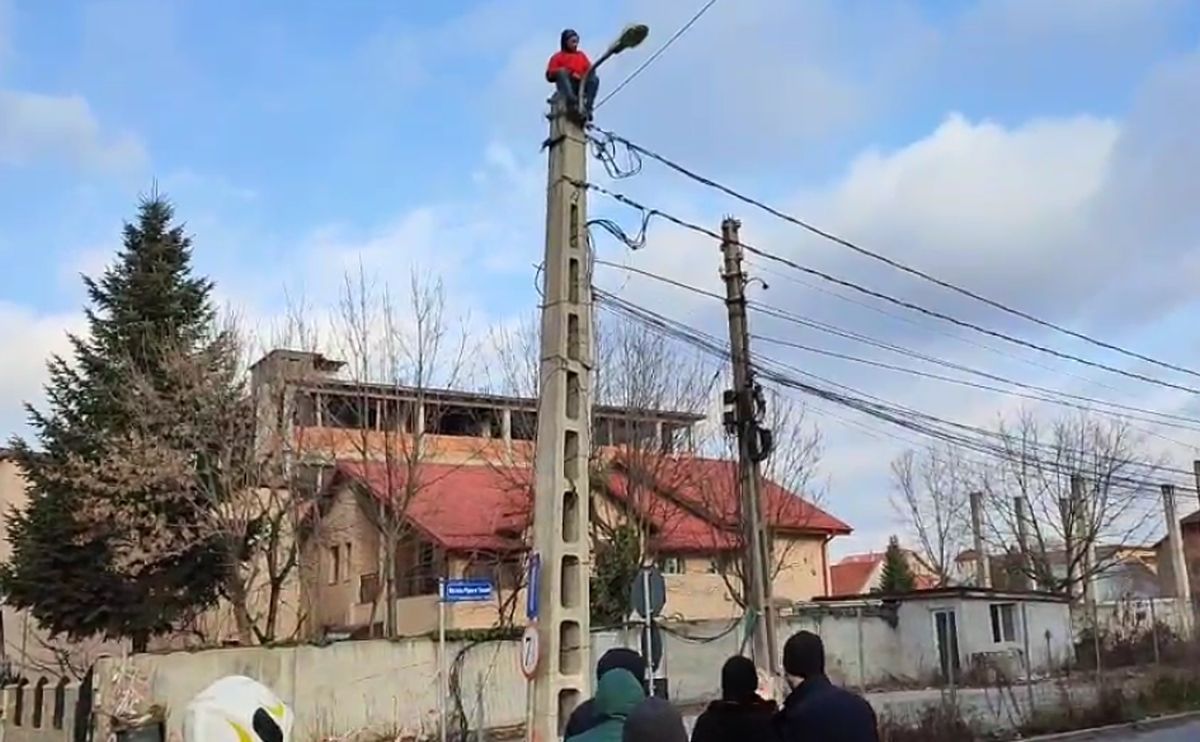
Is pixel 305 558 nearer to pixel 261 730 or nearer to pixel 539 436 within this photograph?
pixel 539 436

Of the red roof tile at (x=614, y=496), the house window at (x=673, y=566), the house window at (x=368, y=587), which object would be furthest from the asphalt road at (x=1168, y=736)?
the house window at (x=368, y=587)

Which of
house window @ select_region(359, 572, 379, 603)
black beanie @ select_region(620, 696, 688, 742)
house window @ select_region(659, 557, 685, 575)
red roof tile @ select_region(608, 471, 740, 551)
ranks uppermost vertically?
red roof tile @ select_region(608, 471, 740, 551)

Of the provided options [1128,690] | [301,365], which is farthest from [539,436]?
[1128,690]

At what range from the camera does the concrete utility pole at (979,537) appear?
5280cm

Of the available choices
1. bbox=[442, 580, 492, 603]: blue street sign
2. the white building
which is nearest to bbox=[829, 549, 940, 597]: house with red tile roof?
the white building

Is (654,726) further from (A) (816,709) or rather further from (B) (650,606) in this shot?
(B) (650,606)

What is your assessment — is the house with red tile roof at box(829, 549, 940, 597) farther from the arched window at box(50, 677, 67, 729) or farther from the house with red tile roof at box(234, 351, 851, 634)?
the arched window at box(50, 677, 67, 729)

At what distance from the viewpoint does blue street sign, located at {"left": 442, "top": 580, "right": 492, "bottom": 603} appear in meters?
15.1

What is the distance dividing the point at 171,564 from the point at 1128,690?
2034 centimetres

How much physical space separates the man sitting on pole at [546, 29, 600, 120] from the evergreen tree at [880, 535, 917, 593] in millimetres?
43293

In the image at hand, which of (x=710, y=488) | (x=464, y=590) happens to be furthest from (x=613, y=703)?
(x=710, y=488)

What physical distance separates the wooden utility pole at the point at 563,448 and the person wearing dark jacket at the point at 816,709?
15.4 feet

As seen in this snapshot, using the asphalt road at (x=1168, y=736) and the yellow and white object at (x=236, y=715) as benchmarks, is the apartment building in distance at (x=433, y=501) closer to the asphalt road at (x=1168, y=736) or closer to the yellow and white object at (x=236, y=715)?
the asphalt road at (x=1168, y=736)

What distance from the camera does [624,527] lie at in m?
30.6
